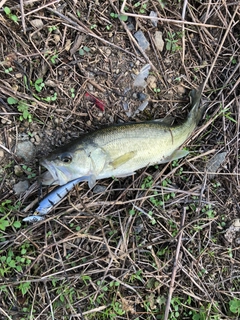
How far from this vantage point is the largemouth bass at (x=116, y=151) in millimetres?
3586

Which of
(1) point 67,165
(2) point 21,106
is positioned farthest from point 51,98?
(1) point 67,165

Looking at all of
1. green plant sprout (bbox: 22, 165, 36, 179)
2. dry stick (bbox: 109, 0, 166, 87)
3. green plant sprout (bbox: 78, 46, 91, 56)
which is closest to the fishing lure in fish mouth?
green plant sprout (bbox: 22, 165, 36, 179)

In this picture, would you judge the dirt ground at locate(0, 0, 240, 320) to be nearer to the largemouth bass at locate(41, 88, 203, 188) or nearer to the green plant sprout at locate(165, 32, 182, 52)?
the green plant sprout at locate(165, 32, 182, 52)

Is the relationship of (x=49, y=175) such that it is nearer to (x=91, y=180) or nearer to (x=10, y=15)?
(x=91, y=180)

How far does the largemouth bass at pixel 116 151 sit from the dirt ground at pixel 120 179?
231 mm

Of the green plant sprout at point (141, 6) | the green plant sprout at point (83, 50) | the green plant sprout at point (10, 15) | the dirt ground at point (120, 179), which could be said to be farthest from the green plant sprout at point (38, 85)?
the green plant sprout at point (141, 6)

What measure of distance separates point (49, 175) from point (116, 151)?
773 mm

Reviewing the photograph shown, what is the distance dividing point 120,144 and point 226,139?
1434 mm

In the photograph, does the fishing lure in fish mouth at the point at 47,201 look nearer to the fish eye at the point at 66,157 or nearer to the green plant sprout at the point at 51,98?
the fish eye at the point at 66,157

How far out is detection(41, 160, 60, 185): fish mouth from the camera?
3.54m

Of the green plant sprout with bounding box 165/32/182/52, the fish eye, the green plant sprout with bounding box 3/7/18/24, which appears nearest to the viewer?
the fish eye

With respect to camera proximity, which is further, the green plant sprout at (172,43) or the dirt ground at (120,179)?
the green plant sprout at (172,43)

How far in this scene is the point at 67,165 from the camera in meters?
3.57

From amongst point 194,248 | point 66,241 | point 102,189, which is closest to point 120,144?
point 102,189
